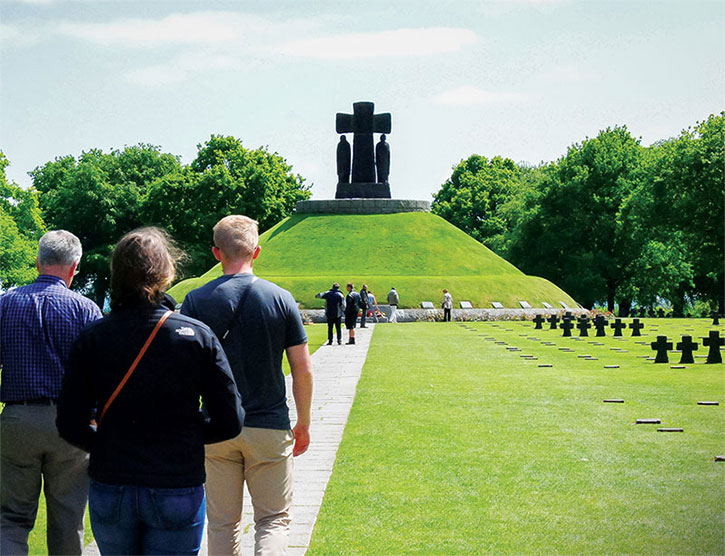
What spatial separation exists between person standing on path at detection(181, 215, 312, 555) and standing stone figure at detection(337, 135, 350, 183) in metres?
57.6

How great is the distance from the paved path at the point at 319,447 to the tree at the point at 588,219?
4755cm

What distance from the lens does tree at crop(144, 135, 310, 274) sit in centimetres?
6881

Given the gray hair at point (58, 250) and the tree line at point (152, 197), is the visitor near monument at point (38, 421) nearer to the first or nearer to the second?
the gray hair at point (58, 250)

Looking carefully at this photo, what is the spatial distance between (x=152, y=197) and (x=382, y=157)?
18674 millimetres

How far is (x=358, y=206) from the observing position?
64.3 metres

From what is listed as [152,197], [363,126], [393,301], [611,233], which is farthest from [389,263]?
[152,197]

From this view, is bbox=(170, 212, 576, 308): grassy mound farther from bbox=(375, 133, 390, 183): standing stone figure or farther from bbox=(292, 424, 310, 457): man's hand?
bbox=(292, 424, 310, 457): man's hand

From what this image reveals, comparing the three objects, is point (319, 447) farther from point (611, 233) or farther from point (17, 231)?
point (611, 233)

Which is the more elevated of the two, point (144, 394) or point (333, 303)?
point (333, 303)

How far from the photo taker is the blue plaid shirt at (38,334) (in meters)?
5.20

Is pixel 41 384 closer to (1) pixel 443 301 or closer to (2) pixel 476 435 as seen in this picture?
(2) pixel 476 435

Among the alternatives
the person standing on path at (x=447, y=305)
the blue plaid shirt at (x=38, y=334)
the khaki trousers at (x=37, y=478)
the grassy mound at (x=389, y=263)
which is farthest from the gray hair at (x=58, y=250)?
the grassy mound at (x=389, y=263)

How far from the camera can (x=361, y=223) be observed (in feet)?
207

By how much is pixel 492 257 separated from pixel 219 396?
2288 inches
